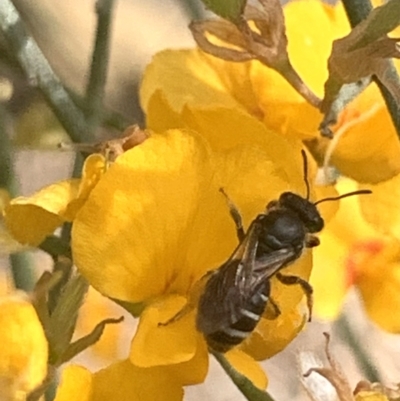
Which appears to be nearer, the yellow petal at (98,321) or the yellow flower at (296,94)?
the yellow flower at (296,94)

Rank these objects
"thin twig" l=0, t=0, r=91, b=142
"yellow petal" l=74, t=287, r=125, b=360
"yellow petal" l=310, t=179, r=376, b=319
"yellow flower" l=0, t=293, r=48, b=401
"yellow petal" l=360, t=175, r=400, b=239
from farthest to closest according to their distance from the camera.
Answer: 1. "yellow petal" l=74, t=287, r=125, b=360
2. "yellow petal" l=310, t=179, r=376, b=319
3. "yellow petal" l=360, t=175, r=400, b=239
4. "thin twig" l=0, t=0, r=91, b=142
5. "yellow flower" l=0, t=293, r=48, b=401

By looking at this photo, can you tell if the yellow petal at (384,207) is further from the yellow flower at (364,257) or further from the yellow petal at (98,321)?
Answer: the yellow petal at (98,321)

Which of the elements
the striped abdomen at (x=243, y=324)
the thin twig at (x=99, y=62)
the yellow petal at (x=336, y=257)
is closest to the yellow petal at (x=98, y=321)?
the yellow petal at (x=336, y=257)

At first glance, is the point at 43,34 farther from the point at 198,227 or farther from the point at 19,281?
the point at 198,227

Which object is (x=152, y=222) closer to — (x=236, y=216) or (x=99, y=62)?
(x=236, y=216)

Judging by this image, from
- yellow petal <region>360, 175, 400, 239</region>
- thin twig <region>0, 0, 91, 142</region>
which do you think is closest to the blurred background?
yellow petal <region>360, 175, 400, 239</region>

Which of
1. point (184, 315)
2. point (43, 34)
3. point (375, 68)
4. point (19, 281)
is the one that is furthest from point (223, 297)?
point (43, 34)

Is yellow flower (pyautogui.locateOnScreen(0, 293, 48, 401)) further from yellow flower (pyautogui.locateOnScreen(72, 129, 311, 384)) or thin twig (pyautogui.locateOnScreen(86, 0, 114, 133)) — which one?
thin twig (pyautogui.locateOnScreen(86, 0, 114, 133))
